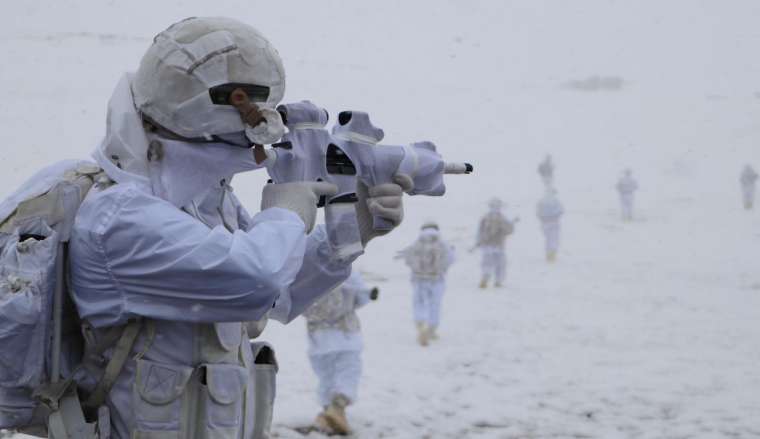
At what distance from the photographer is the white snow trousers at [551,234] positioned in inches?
709

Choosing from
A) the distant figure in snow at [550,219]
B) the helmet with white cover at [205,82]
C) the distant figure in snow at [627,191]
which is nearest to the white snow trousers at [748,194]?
the distant figure in snow at [627,191]

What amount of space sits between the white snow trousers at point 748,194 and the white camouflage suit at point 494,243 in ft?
37.2

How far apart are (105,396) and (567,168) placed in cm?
2963

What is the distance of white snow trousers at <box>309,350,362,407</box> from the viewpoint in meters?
7.25

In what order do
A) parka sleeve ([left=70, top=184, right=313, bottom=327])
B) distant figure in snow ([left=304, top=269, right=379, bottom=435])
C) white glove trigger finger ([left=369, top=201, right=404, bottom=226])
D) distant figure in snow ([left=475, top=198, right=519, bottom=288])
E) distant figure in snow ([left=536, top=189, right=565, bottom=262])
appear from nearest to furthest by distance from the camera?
1. parka sleeve ([left=70, top=184, right=313, bottom=327])
2. white glove trigger finger ([left=369, top=201, right=404, bottom=226])
3. distant figure in snow ([left=304, top=269, right=379, bottom=435])
4. distant figure in snow ([left=475, top=198, right=519, bottom=288])
5. distant figure in snow ([left=536, top=189, right=565, bottom=262])

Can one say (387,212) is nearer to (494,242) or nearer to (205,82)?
(205,82)

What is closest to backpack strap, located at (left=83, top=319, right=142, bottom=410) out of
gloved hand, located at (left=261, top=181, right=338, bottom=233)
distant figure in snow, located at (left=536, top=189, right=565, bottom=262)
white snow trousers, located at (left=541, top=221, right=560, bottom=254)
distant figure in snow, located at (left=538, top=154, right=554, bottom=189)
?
gloved hand, located at (left=261, top=181, right=338, bottom=233)

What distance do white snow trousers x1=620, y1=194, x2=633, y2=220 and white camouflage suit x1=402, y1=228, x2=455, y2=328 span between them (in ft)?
41.7

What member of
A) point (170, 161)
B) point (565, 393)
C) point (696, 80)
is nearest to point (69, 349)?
point (170, 161)

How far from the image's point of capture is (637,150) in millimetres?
33094

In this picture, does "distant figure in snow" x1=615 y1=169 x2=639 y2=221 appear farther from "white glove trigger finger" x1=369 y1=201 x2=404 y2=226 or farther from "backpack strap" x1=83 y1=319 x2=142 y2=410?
"backpack strap" x1=83 y1=319 x2=142 y2=410

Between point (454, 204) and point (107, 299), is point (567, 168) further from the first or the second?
point (107, 299)

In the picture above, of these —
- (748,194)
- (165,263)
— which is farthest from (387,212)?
(748,194)

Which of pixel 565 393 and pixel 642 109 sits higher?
pixel 642 109
